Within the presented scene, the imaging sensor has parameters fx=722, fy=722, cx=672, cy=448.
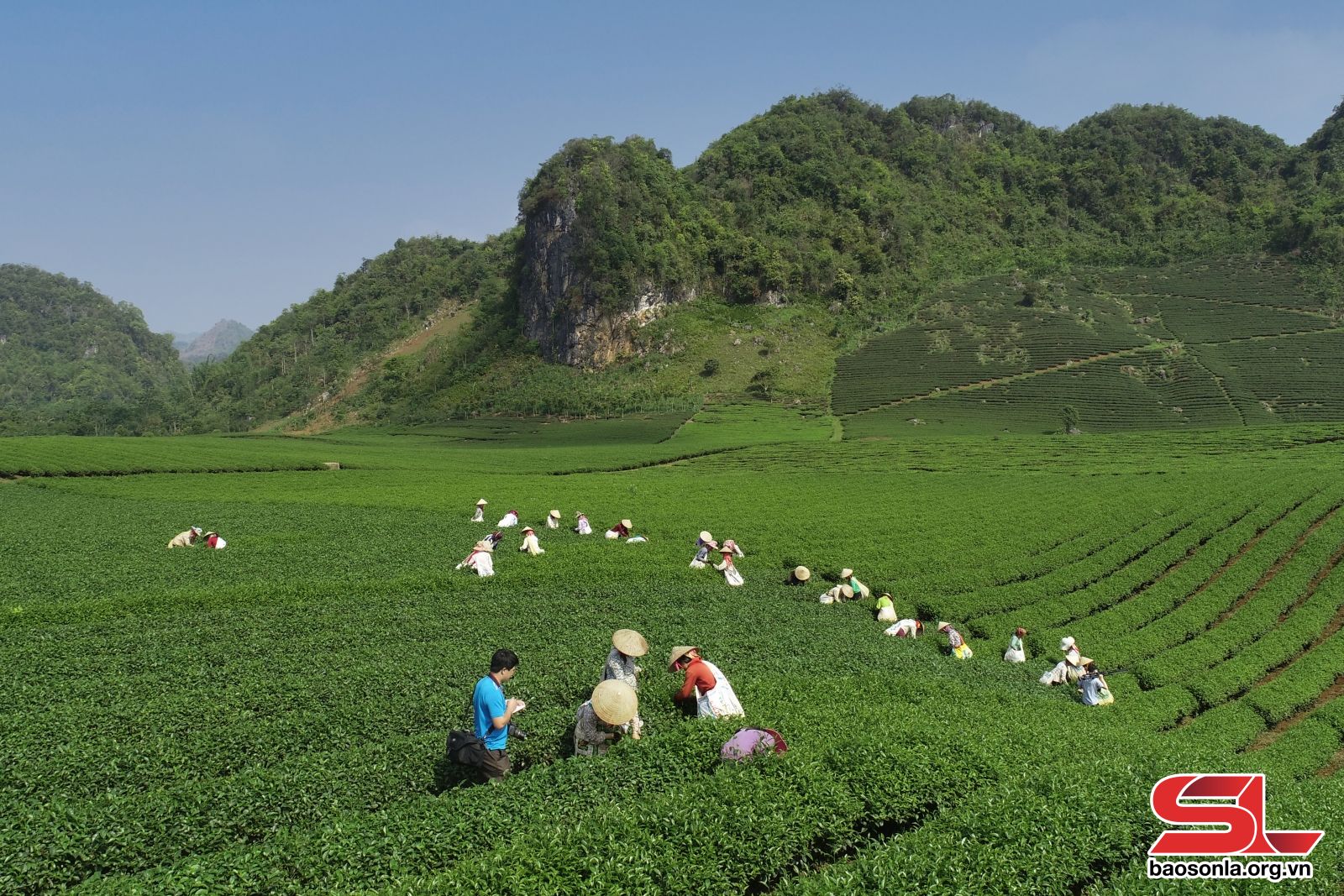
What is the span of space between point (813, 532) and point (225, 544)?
2374 centimetres

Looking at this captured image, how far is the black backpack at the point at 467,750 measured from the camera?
10.4 metres

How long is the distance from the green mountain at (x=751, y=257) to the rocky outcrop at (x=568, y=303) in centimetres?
48

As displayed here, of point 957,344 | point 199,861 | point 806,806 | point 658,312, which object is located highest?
point 658,312

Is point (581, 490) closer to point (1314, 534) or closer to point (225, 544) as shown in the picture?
point (225, 544)

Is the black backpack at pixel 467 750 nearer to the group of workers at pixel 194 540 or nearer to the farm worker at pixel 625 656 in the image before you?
the farm worker at pixel 625 656

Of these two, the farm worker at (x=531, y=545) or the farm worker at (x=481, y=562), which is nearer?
the farm worker at (x=481, y=562)

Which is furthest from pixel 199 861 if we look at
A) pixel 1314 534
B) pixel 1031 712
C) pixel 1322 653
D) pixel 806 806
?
pixel 1314 534

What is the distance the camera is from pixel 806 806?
9406 mm

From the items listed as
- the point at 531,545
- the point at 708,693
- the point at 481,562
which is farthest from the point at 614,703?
the point at 531,545

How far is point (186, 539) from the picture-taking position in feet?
85.7

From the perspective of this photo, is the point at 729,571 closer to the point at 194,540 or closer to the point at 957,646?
the point at 957,646

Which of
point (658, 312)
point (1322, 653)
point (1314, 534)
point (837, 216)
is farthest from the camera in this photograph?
point (837, 216)

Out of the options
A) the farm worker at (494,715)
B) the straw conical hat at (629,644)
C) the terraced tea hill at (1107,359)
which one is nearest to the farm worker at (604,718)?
the straw conical hat at (629,644)

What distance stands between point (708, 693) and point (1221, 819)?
7.25 metres
